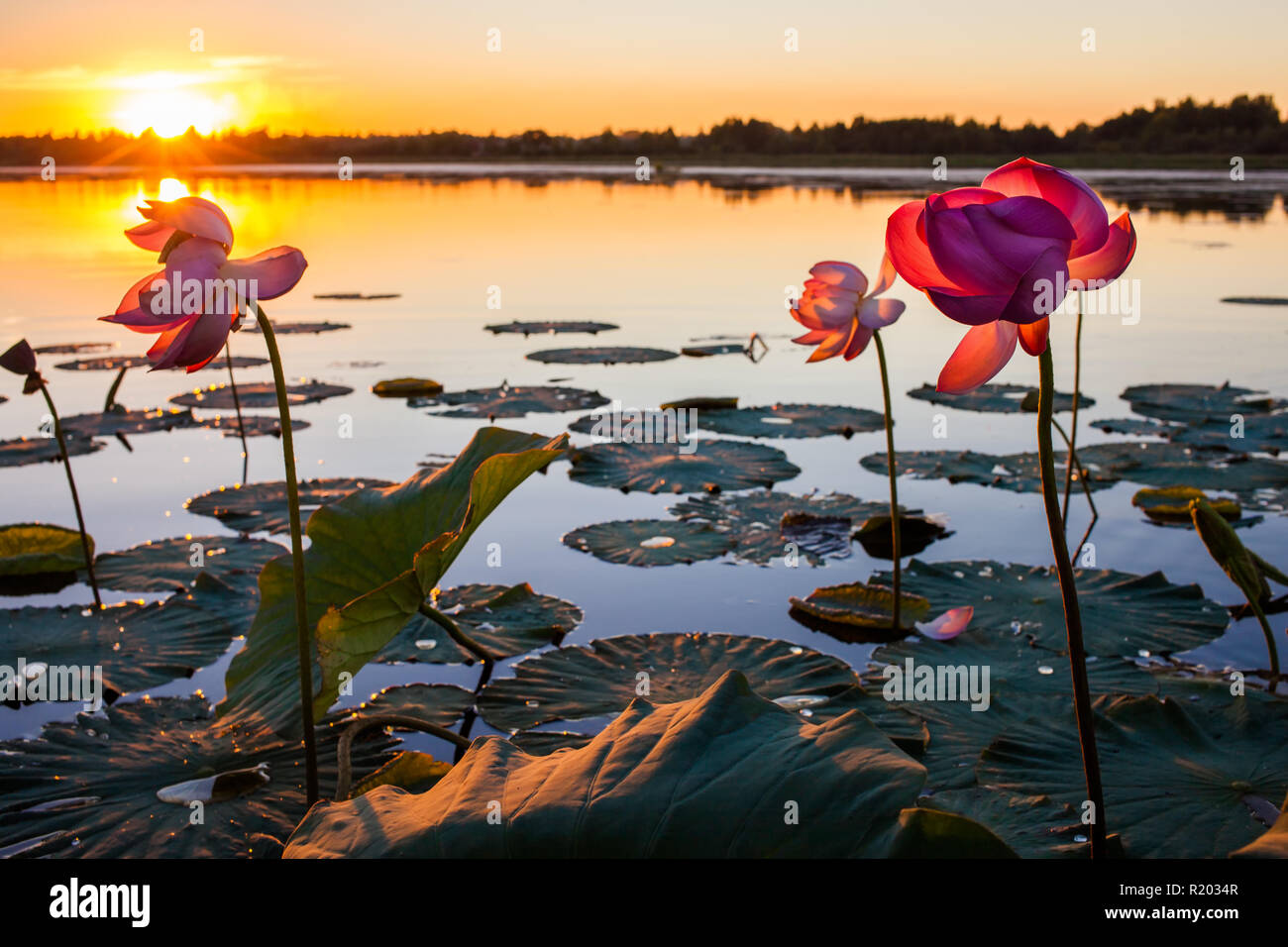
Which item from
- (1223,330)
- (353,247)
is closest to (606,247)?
(353,247)

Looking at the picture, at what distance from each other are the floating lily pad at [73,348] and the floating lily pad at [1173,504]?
7369mm

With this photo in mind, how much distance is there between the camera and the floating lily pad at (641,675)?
2.40 meters

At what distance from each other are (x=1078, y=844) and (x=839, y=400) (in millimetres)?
4880

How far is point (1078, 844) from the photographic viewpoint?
1642 millimetres

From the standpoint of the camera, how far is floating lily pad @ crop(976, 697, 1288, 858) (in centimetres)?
174

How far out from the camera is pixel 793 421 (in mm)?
5527

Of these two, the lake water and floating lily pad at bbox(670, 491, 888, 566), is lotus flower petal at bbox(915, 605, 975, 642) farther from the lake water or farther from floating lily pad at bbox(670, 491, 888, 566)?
floating lily pad at bbox(670, 491, 888, 566)

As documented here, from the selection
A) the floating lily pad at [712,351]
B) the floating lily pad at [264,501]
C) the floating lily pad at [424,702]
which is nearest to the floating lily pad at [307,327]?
the floating lily pad at [712,351]

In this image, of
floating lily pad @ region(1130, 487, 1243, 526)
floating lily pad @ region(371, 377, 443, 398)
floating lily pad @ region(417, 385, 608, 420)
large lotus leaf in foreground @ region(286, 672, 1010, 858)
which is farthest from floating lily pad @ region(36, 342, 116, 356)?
large lotus leaf in foreground @ region(286, 672, 1010, 858)

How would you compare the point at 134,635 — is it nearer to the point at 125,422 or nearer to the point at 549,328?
the point at 125,422

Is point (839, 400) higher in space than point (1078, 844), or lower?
higher

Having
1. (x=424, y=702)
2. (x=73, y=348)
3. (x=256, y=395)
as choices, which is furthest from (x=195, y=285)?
(x=73, y=348)
